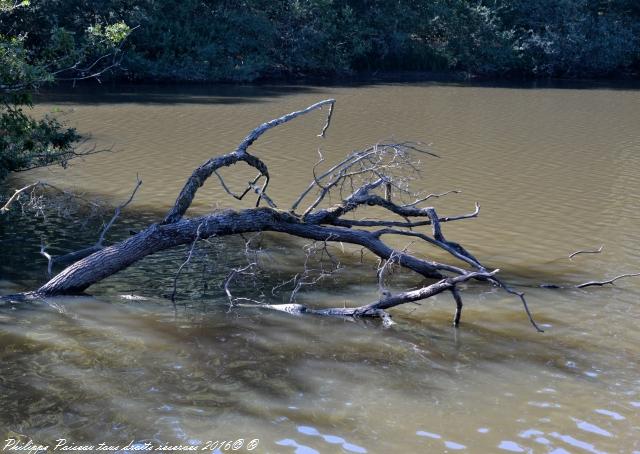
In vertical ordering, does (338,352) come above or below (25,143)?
below

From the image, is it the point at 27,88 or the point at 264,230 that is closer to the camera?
the point at 264,230

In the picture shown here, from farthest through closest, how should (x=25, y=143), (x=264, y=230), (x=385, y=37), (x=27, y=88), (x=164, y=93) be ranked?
1. (x=385, y=37)
2. (x=164, y=93)
3. (x=25, y=143)
4. (x=27, y=88)
5. (x=264, y=230)

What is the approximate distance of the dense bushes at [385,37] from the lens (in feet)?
106

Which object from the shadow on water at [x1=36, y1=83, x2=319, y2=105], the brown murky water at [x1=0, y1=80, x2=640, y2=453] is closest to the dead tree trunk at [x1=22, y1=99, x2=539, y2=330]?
the brown murky water at [x1=0, y1=80, x2=640, y2=453]

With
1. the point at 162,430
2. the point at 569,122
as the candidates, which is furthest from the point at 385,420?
the point at 569,122

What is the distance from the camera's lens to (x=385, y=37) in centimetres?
3781

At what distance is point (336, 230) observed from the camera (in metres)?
8.59

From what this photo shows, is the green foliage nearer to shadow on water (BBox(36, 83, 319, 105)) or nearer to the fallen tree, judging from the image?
the fallen tree

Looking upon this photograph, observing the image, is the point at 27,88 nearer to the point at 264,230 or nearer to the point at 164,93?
the point at 264,230

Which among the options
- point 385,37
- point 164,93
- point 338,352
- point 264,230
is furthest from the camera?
point 385,37

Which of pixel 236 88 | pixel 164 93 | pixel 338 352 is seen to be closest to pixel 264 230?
pixel 338 352

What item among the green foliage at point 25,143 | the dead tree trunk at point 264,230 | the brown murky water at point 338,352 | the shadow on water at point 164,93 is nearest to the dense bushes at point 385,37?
the shadow on water at point 164,93

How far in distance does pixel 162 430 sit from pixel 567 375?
312 centimetres

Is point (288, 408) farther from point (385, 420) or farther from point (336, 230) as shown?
point (336, 230)
